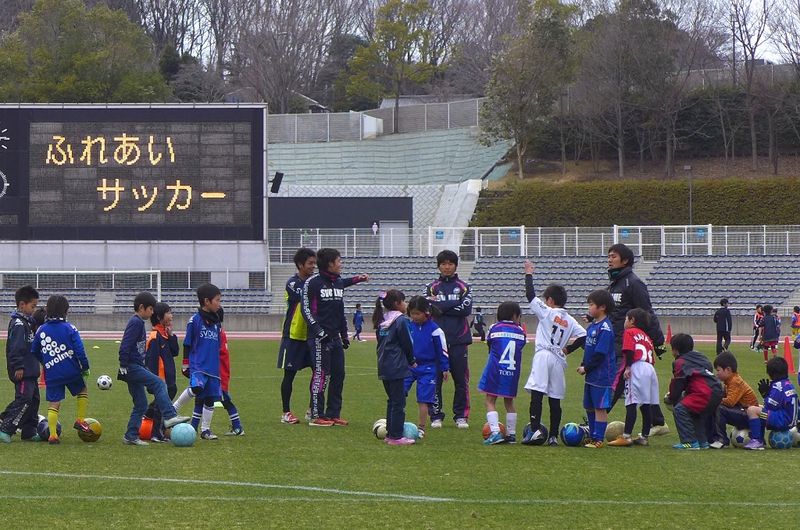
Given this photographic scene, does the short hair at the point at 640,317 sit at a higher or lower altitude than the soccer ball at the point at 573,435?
higher

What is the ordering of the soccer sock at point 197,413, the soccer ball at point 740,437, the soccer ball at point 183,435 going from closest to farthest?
the soccer ball at point 183,435 < the soccer ball at point 740,437 < the soccer sock at point 197,413

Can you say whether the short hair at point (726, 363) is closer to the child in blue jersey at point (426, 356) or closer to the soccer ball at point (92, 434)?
the child in blue jersey at point (426, 356)

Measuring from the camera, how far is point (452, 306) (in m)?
13.4

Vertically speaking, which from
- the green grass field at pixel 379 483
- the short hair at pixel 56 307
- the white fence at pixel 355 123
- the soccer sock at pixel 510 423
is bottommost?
the green grass field at pixel 379 483

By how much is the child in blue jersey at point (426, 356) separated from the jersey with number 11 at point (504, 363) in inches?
27.9

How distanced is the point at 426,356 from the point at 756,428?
3.33 m

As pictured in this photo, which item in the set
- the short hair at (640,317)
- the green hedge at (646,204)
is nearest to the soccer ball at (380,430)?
the short hair at (640,317)

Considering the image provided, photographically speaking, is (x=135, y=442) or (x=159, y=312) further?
(x=159, y=312)

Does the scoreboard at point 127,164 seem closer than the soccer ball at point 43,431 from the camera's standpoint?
No

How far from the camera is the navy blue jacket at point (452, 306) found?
13383 millimetres

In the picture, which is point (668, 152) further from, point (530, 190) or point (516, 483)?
point (516, 483)

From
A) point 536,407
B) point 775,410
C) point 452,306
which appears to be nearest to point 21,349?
point 452,306

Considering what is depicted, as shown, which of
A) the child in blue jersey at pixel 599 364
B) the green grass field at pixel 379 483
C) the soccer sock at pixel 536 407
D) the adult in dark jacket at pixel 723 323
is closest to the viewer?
the green grass field at pixel 379 483

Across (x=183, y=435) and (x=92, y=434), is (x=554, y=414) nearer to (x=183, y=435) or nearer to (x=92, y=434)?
(x=183, y=435)
